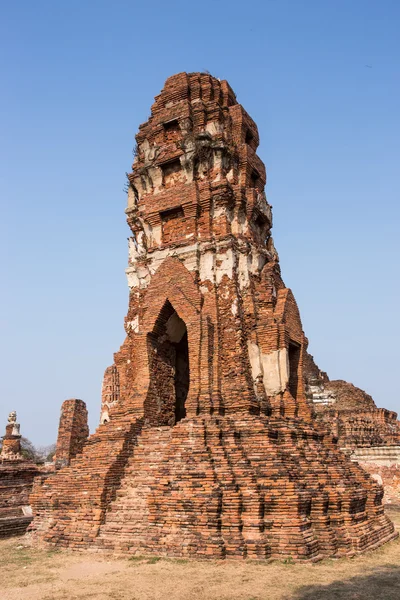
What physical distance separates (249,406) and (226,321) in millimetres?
1981

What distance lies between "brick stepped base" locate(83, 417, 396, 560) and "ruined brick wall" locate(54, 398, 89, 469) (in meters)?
6.90

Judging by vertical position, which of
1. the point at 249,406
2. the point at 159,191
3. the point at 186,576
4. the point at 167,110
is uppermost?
the point at 167,110

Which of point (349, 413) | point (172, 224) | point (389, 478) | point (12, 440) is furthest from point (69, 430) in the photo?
point (349, 413)

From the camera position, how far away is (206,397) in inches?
417

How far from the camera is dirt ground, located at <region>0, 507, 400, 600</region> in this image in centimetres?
672

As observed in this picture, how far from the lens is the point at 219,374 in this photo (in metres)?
11.0

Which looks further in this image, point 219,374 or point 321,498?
point 219,374

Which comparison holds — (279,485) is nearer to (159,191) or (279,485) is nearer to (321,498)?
(321,498)

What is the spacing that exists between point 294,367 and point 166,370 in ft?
10.3

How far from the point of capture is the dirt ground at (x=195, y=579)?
6.72 metres

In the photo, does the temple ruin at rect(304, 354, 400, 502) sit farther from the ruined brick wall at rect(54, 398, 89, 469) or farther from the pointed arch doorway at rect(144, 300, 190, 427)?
the ruined brick wall at rect(54, 398, 89, 469)

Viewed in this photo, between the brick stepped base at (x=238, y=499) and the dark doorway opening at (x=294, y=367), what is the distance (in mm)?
2368

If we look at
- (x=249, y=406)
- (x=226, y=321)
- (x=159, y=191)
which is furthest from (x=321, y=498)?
(x=159, y=191)

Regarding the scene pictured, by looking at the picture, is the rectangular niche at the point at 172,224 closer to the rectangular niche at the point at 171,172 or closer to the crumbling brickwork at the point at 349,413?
the rectangular niche at the point at 171,172
